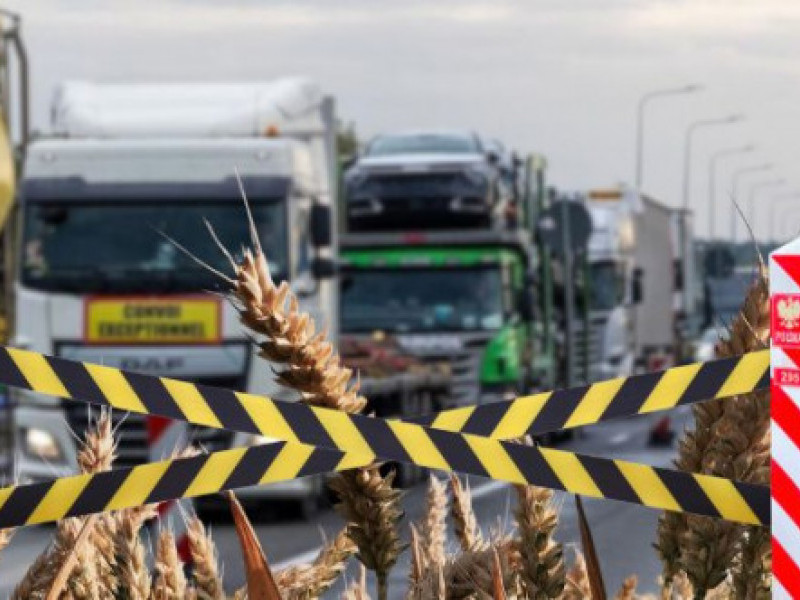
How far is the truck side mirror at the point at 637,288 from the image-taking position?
41.8 m

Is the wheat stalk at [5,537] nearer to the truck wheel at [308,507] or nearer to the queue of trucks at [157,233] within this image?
the queue of trucks at [157,233]

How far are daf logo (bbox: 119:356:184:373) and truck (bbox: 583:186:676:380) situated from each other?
1985cm

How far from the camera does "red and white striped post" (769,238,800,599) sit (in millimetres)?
2545

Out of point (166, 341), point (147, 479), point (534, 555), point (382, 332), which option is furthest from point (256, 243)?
point (382, 332)

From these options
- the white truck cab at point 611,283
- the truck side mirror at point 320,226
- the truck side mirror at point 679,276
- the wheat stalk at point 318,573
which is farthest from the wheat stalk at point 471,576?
the truck side mirror at point 679,276

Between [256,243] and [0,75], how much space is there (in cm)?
1540

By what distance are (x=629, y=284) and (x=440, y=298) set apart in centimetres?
1658

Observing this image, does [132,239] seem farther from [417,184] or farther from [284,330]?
[284,330]

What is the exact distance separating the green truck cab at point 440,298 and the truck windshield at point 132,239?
8387mm

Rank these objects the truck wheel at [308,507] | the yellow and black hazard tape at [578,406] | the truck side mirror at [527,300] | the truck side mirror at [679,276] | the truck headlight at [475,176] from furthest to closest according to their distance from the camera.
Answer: the truck side mirror at [679,276]
the truck side mirror at [527,300]
the truck headlight at [475,176]
the truck wheel at [308,507]
the yellow and black hazard tape at [578,406]

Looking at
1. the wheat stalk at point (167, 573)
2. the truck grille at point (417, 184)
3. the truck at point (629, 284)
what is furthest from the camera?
the truck at point (629, 284)

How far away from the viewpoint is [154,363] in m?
17.2

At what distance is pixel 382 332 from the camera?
83.5ft

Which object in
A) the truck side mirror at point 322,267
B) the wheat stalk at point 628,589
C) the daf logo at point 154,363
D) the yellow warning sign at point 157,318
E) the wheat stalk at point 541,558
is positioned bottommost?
the daf logo at point 154,363
